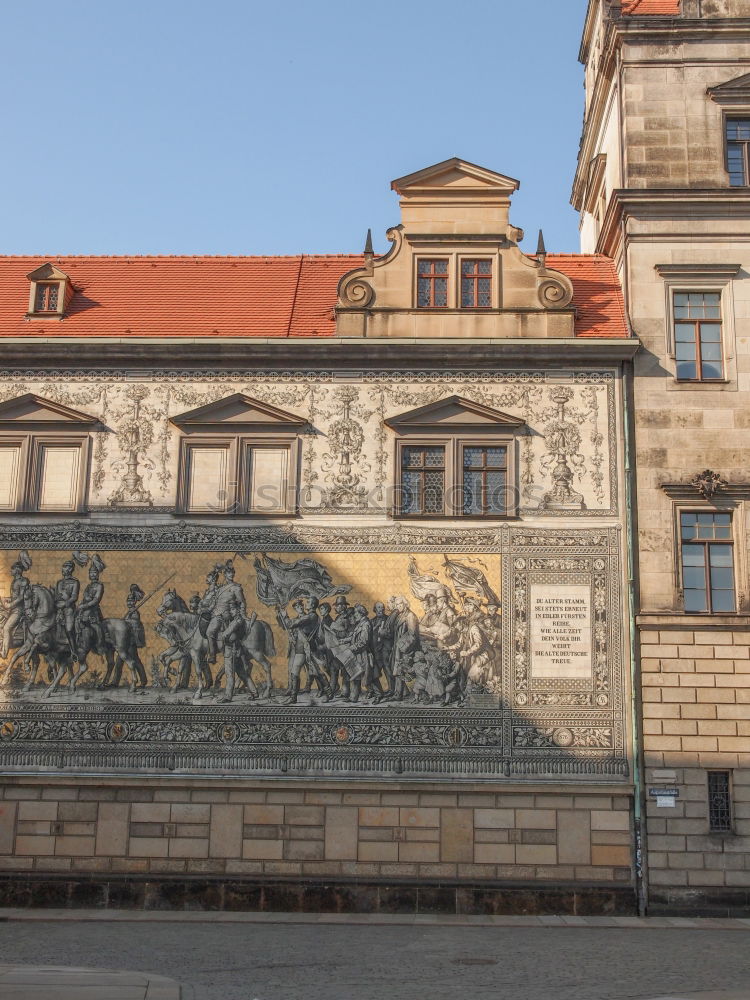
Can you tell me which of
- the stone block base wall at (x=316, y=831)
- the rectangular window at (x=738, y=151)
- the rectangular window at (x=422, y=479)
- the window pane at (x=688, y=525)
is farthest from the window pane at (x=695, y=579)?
the rectangular window at (x=738, y=151)

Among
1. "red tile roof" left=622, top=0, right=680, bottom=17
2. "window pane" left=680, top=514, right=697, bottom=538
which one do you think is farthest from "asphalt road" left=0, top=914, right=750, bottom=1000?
"red tile roof" left=622, top=0, right=680, bottom=17

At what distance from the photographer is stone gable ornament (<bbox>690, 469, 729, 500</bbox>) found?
1745cm

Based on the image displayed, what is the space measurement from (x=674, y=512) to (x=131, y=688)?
29.7 ft

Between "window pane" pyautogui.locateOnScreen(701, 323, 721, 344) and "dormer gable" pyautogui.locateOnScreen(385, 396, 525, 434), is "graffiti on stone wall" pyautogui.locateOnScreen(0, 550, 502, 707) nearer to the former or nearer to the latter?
"dormer gable" pyautogui.locateOnScreen(385, 396, 525, 434)

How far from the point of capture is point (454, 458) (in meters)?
18.1

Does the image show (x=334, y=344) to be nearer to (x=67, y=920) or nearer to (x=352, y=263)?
(x=352, y=263)

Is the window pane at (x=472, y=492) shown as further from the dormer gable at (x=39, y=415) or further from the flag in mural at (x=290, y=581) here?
the dormer gable at (x=39, y=415)

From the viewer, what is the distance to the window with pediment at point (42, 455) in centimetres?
1817

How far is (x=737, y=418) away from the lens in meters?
17.9

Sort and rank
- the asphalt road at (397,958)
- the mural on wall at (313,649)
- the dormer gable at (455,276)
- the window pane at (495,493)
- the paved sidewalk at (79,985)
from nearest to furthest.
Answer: the paved sidewalk at (79,985)
the asphalt road at (397,958)
the mural on wall at (313,649)
the window pane at (495,493)
the dormer gable at (455,276)

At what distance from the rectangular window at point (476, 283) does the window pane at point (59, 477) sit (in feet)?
23.2

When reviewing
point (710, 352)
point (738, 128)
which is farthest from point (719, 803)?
point (738, 128)

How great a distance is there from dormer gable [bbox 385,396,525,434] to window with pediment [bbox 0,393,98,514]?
203 inches

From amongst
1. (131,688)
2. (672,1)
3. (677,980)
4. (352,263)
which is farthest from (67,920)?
(672,1)
